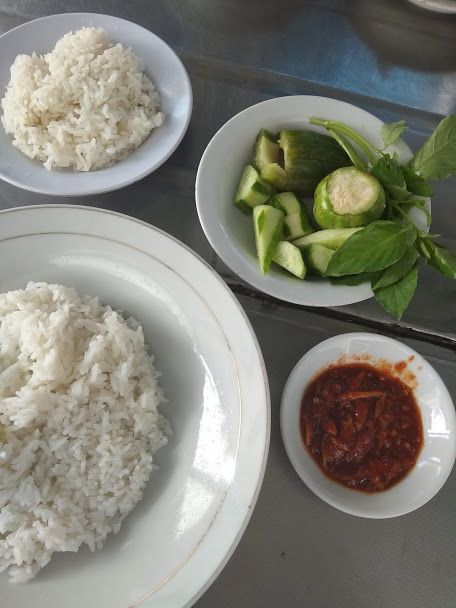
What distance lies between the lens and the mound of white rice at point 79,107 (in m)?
1.46

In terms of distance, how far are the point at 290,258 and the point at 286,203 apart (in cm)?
18

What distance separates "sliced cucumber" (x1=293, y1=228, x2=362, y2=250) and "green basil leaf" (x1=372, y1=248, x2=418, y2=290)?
13 centimetres

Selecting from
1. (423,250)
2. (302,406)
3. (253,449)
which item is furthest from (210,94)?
(253,449)

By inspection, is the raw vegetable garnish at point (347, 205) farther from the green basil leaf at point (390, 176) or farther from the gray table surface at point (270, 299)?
the gray table surface at point (270, 299)

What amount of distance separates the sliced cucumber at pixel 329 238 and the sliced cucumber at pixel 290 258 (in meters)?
0.05

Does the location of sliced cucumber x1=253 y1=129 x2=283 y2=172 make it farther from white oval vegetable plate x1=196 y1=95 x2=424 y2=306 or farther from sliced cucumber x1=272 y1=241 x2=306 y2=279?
sliced cucumber x1=272 y1=241 x2=306 y2=279

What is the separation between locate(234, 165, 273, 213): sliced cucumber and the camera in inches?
55.2

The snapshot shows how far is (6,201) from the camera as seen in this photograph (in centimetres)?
157

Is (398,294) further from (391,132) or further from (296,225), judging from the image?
(391,132)

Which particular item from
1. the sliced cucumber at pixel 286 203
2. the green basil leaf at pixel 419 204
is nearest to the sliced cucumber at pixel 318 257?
the sliced cucumber at pixel 286 203

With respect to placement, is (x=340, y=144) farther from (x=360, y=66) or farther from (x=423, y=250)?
(x=360, y=66)

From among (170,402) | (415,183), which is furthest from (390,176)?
(170,402)

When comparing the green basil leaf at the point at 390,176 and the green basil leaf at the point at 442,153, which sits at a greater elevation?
the green basil leaf at the point at 442,153

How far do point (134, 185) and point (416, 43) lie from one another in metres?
1.12
